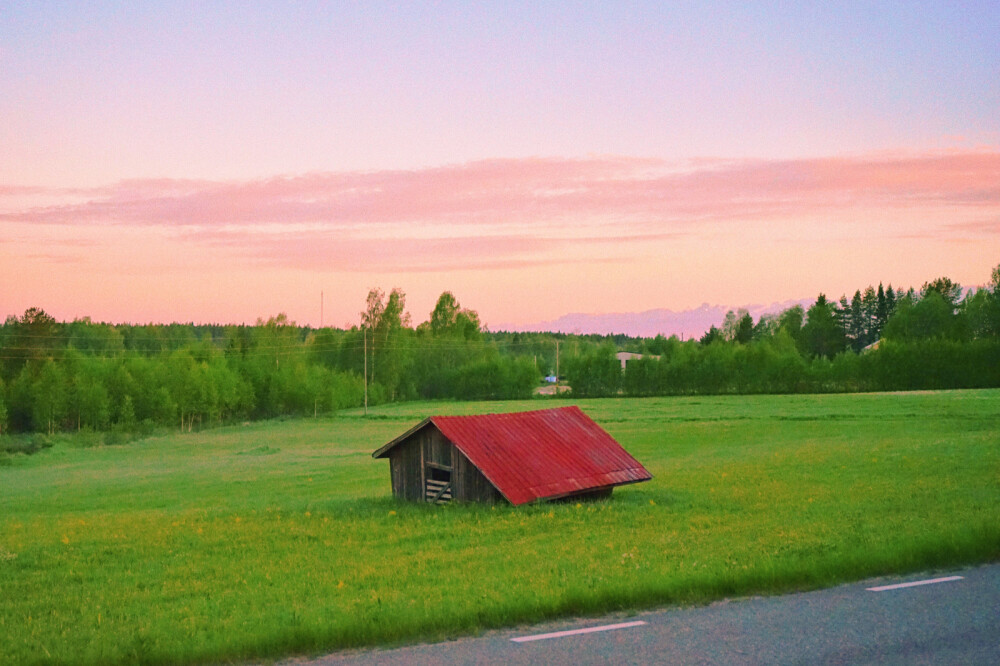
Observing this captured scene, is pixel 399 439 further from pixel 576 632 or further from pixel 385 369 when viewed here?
pixel 385 369

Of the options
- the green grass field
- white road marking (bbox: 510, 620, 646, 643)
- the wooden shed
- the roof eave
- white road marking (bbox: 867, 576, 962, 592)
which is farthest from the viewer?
the roof eave

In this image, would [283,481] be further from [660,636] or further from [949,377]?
[949,377]

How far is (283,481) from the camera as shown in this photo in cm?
4131

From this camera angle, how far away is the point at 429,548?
61.7ft

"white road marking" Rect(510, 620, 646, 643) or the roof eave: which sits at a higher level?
the roof eave

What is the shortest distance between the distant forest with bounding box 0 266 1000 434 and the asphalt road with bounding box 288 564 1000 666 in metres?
92.5

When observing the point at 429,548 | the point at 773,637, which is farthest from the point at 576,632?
the point at 429,548

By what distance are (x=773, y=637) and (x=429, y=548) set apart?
9642 mm

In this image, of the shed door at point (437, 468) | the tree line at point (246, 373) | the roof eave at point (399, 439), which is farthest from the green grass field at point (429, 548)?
the tree line at point (246, 373)

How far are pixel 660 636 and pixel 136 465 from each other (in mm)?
52017

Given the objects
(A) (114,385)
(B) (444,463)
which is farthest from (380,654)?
(A) (114,385)

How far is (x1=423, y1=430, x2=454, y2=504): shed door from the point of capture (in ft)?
86.2

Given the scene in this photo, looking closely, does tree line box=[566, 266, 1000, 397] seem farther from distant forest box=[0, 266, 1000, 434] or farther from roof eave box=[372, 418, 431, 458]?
roof eave box=[372, 418, 431, 458]

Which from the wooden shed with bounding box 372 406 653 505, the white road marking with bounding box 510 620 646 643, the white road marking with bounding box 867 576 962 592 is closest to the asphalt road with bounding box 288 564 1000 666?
the white road marking with bounding box 510 620 646 643
